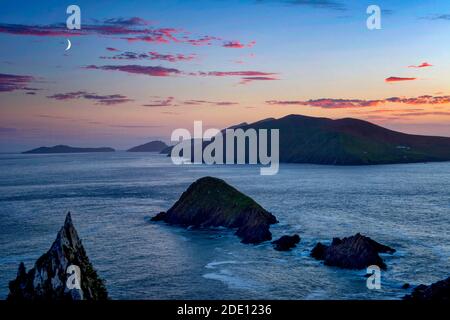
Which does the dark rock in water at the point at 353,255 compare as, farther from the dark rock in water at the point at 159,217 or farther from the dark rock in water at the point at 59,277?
the dark rock in water at the point at 159,217

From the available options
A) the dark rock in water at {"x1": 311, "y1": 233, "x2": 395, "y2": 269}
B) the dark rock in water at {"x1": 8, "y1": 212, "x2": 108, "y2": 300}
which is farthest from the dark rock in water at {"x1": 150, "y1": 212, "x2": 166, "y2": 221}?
the dark rock in water at {"x1": 8, "y1": 212, "x2": 108, "y2": 300}

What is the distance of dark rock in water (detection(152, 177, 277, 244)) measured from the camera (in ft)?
291

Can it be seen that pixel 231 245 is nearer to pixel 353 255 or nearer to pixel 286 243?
pixel 286 243

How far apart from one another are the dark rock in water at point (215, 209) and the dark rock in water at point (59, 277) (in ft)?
170

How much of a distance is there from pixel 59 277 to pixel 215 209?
6484 centimetres

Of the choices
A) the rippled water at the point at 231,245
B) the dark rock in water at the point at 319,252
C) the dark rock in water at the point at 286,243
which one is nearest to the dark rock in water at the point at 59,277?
the rippled water at the point at 231,245

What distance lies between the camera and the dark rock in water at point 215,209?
291ft

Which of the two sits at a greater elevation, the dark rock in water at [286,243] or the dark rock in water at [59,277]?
the dark rock in water at [59,277]

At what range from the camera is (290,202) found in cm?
13038

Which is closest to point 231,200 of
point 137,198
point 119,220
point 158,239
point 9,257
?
point 158,239

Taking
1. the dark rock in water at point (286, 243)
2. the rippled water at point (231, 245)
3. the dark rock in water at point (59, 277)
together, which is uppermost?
the dark rock in water at point (59, 277)
